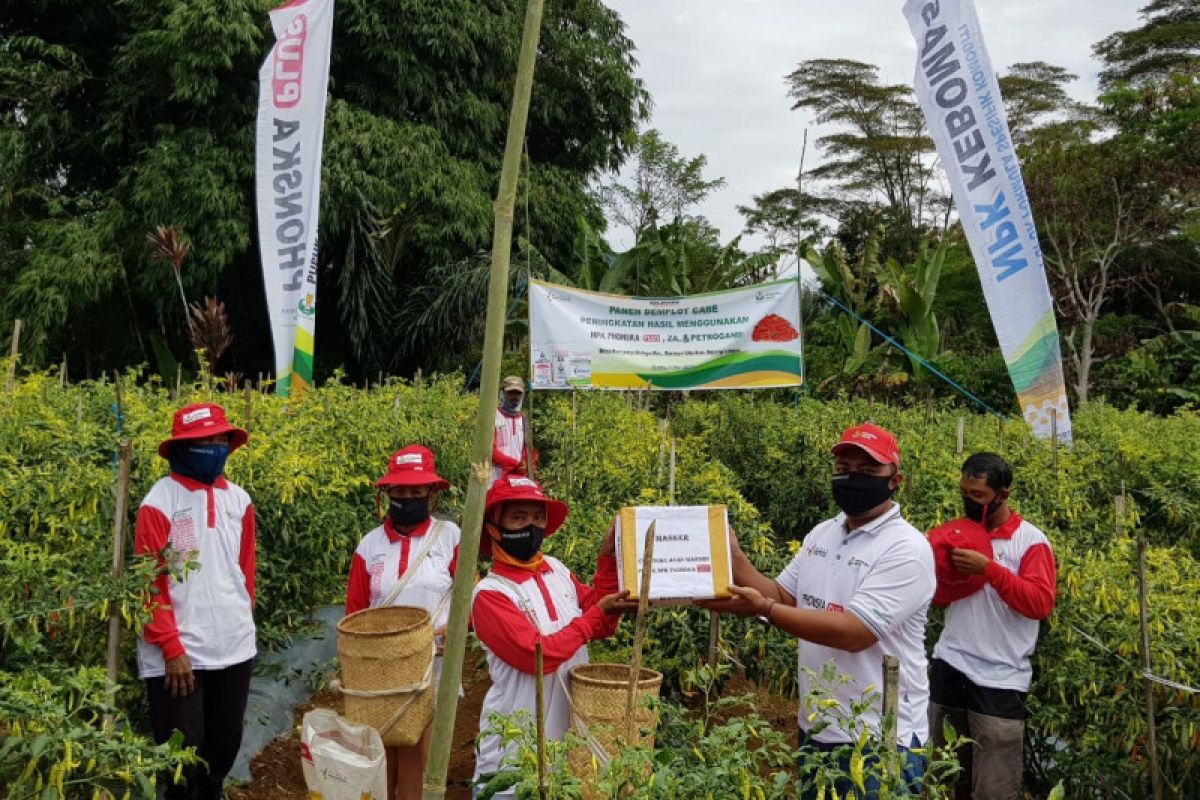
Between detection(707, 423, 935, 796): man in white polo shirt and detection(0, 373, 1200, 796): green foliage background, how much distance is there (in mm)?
1014

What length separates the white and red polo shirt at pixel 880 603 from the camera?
275cm

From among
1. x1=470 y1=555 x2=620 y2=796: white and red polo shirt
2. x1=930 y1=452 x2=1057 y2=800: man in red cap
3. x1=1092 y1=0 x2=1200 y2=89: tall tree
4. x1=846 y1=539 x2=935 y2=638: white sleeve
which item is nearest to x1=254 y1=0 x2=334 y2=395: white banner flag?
x1=470 y1=555 x2=620 y2=796: white and red polo shirt

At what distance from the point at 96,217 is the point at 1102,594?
15935 millimetres

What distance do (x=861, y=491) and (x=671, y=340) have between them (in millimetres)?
4208

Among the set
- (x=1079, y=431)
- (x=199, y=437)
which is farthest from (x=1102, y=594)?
(x=1079, y=431)

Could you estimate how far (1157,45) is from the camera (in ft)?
72.8

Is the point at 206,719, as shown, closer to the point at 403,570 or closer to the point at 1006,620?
the point at 403,570

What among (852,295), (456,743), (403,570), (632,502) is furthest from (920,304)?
(403,570)

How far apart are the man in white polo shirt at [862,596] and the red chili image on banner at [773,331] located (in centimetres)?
409

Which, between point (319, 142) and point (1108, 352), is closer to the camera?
point (319, 142)

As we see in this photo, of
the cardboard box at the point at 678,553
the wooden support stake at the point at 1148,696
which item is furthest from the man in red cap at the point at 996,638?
the cardboard box at the point at 678,553

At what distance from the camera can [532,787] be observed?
1926 millimetres

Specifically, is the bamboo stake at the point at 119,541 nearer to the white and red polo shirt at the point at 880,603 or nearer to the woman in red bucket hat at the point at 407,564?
the woman in red bucket hat at the point at 407,564

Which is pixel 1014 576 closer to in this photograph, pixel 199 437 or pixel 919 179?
pixel 199 437
